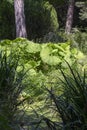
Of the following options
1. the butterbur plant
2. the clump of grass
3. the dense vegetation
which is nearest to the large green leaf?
the dense vegetation

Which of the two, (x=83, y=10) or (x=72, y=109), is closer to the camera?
(x=72, y=109)

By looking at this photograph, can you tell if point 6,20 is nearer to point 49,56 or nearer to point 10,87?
point 49,56

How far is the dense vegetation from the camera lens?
14.0ft

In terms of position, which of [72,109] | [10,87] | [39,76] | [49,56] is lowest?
[39,76]

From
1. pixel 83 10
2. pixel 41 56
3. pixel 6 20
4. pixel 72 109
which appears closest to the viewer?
pixel 72 109

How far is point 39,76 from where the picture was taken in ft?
26.6

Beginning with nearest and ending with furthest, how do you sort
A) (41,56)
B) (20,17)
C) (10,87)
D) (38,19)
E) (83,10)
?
(10,87), (41,56), (20,17), (38,19), (83,10)

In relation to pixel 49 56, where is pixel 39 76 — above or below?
below

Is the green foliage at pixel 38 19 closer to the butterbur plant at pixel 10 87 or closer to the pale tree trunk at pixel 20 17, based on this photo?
the pale tree trunk at pixel 20 17

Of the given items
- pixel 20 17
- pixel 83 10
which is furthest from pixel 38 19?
pixel 83 10

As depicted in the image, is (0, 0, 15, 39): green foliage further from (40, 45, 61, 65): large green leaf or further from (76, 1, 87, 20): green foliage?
(76, 1, 87, 20): green foliage

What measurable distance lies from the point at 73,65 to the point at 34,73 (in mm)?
1155

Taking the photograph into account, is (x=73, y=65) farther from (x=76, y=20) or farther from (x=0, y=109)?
(x=76, y=20)

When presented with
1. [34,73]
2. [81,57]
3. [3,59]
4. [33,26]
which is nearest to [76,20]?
[33,26]
